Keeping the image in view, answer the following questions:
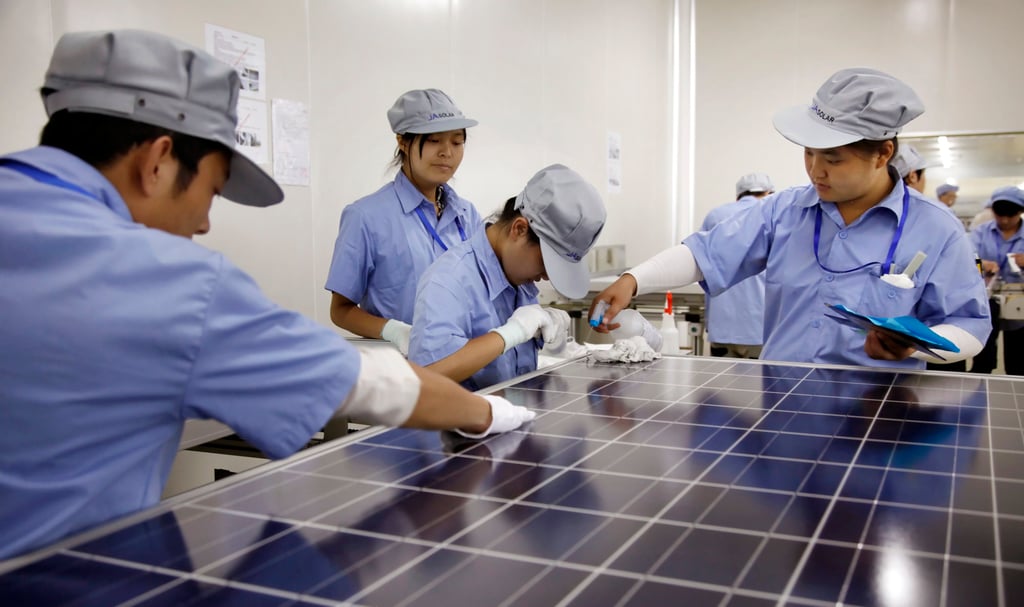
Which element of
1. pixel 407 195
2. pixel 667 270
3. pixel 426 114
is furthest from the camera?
pixel 407 195

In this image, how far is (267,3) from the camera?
2.77 metres

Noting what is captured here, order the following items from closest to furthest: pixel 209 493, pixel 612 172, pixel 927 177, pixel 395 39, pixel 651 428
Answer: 1. pixel 209 493
2. pixel 651 428
3. pixel 395 39
4. pixel 612 172
5. pixel 927 177

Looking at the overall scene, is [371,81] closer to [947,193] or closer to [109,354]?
[109,354]

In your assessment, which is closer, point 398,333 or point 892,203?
point 892,203

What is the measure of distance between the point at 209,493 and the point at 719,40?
22.5 ft

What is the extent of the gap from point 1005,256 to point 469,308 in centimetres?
554

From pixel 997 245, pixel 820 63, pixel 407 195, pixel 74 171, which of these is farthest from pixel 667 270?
pixel 820 63

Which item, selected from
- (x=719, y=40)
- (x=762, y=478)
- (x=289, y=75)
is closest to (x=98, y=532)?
(x=762, y=478)

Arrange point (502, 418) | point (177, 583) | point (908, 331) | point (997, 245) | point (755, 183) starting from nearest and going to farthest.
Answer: point (177, 583)
point (502, 418)
point (908, 331)
point (755, 183)
point (997, 245)

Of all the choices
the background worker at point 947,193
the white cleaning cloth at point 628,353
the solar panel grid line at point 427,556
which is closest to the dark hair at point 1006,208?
the background worker at point 947,193

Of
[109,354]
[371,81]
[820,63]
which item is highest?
Result: [820,63]

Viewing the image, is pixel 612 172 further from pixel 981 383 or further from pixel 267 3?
pixel 981 383

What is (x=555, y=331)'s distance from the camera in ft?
7.27

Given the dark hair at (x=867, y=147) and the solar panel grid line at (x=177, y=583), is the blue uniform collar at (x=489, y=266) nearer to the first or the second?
the dark hair at (x=867, y=147)
